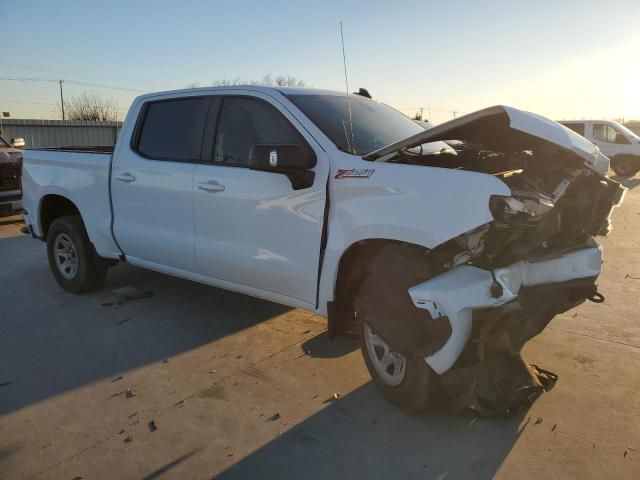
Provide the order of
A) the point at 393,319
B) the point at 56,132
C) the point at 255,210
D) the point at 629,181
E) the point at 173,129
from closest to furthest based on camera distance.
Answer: the point at 393,319, the point at 255,210, the point at 173,129, the point at 629,181, the point at 56,132

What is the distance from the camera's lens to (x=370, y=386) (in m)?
3.86

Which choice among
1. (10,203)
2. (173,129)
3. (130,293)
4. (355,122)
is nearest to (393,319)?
(355,122)

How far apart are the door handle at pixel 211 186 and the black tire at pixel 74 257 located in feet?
6.72

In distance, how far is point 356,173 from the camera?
353cm

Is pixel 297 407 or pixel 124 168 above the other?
pixel 124 168

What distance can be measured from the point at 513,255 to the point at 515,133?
0.80 meters

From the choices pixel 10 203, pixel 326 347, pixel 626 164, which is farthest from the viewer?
pixel 626 164

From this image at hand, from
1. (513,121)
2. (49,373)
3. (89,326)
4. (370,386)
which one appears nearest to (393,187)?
(513,121)

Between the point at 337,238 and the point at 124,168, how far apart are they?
2.54m

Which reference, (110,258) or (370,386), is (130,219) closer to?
(110,258)

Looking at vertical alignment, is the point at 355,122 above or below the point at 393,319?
above

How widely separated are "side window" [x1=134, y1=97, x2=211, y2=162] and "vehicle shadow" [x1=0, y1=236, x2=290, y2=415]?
4.87 ft

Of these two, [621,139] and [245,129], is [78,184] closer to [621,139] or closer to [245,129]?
[245,129]

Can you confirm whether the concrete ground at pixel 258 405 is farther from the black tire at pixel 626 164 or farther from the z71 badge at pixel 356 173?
the black tire at pixel 626 164
